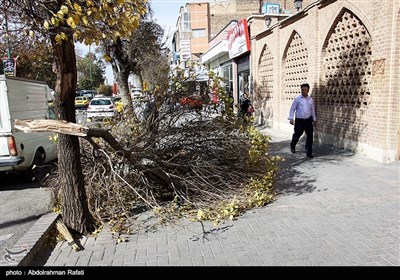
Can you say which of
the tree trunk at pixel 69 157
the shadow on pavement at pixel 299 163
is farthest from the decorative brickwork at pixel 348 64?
the tree trunk at pixel 69 157

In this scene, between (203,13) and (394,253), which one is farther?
(203,13)

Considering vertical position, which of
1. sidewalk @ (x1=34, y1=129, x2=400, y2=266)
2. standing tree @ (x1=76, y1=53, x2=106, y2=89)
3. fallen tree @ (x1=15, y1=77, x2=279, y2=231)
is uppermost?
standing tree @ (x1=76, y1=53, x2=106, y2=89)

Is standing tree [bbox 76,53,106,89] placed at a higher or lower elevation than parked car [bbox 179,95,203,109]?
higher

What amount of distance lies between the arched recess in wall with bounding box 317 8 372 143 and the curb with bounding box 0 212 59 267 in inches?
276

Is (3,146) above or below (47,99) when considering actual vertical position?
below

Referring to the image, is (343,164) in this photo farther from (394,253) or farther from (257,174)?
(394,253)

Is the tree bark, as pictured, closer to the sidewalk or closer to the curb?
the curb

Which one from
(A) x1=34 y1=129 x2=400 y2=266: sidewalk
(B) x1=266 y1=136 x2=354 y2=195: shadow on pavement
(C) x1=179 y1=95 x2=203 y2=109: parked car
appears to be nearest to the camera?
(A) x1=34 y1=129 x2=400 y2=266: sidewalk

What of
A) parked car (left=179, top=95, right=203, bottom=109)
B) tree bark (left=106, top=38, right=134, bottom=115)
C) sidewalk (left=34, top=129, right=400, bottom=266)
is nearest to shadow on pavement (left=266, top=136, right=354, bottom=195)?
sidewalk (left=34, top=129, right=400, bottom=266)

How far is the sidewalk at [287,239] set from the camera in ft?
10.8

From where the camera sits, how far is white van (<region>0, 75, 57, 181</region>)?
6285mm

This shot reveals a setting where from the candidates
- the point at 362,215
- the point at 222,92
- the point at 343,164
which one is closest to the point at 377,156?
the point at 343,164

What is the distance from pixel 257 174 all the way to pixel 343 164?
2.74m

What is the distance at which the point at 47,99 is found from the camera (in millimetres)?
Answer: 8977
